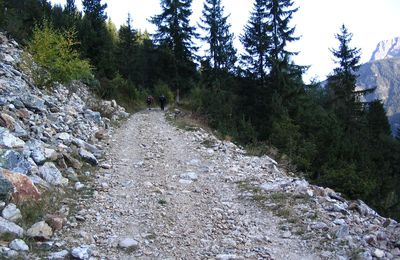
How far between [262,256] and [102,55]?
28.3 meters

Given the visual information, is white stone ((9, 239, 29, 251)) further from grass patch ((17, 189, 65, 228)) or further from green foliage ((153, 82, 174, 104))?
green foliage ((153, 82, 174, 104))

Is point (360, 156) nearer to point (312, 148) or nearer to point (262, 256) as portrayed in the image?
point (312, 148)

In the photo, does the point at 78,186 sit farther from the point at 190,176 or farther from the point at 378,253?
the point at 378,253

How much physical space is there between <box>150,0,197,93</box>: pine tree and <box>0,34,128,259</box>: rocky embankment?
20641mm

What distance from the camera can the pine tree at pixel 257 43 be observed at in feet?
98.3

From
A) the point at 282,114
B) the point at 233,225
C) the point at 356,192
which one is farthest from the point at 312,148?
the point at 233,225

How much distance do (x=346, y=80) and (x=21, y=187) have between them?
113ft

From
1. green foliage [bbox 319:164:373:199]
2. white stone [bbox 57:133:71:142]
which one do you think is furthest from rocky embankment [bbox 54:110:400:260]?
green foliage [bbox 319:164:373:199]

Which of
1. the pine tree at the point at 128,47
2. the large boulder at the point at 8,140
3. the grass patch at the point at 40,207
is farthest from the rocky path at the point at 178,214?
the pine tree at the point at 128,47

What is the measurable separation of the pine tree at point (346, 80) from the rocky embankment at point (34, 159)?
27857mm

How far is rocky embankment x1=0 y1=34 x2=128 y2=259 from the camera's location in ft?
19.4

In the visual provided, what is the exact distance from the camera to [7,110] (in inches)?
379

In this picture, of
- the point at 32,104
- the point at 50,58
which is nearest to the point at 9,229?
the point at 32,104

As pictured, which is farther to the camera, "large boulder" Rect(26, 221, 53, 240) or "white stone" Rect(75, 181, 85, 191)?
"white stone" Rect(75, 181, 85, 191)
